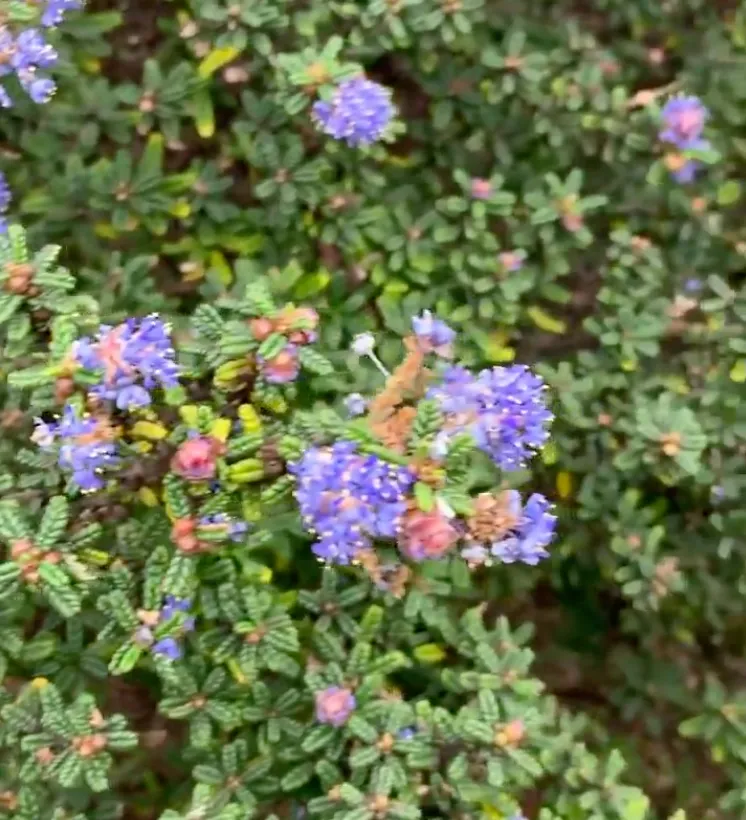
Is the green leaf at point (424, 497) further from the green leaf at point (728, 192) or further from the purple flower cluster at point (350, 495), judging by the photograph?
the green leaf at point (728, 192)

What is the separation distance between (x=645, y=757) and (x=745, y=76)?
1.41m

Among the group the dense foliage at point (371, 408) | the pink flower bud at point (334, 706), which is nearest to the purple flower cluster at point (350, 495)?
the dense foliage at point (371, 408)

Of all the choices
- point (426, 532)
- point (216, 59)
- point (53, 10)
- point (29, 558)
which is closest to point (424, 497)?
point (426, 532)

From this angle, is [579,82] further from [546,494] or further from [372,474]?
[372,474]

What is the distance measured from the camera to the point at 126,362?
1.14 m

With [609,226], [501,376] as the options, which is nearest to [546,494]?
[609,226]

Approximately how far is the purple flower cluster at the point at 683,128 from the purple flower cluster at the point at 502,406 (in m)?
0.87

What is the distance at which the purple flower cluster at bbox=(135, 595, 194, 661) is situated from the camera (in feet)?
4.25

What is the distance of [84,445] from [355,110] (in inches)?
29.9

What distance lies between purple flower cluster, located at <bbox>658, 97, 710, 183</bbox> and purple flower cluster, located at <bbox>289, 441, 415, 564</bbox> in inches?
44.0

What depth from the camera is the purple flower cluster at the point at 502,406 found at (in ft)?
3.94

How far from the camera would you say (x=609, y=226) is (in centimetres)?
212

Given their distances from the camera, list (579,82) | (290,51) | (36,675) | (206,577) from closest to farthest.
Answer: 1. (206,577)
2. (36,675)
3. (290,51)
4. (579,82)

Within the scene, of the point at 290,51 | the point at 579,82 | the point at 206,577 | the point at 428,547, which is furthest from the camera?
the point at 579,82
